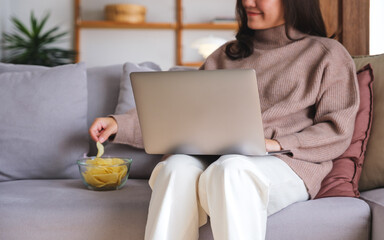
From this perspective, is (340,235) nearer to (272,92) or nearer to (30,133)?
(272,92)

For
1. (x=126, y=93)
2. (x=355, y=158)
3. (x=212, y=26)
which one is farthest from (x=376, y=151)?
(x=212, y=26)

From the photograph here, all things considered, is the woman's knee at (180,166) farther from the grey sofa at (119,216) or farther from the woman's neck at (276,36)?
the woman's neck at (276,36)

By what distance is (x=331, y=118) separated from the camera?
1469mm

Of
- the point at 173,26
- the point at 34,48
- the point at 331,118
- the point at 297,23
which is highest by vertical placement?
the point at 173,26

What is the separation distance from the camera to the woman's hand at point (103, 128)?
62.5 inches

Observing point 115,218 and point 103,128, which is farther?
point 103,128

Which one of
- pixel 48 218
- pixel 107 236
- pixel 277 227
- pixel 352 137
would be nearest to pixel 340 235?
pixel 277 227

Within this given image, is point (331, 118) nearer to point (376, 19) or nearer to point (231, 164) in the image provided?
point (231, 164)

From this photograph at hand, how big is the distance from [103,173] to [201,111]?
0.50 metres

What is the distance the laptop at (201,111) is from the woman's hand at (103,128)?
1.09 ft

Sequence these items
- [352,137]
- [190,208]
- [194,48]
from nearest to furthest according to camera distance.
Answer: [190,208] < [352,137] < [194,48]

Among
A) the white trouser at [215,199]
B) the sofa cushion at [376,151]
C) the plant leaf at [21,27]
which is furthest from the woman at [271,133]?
the plant leaf at [21,27]

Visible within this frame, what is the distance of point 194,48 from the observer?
479 centimetres

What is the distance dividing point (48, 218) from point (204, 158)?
0.49 m
